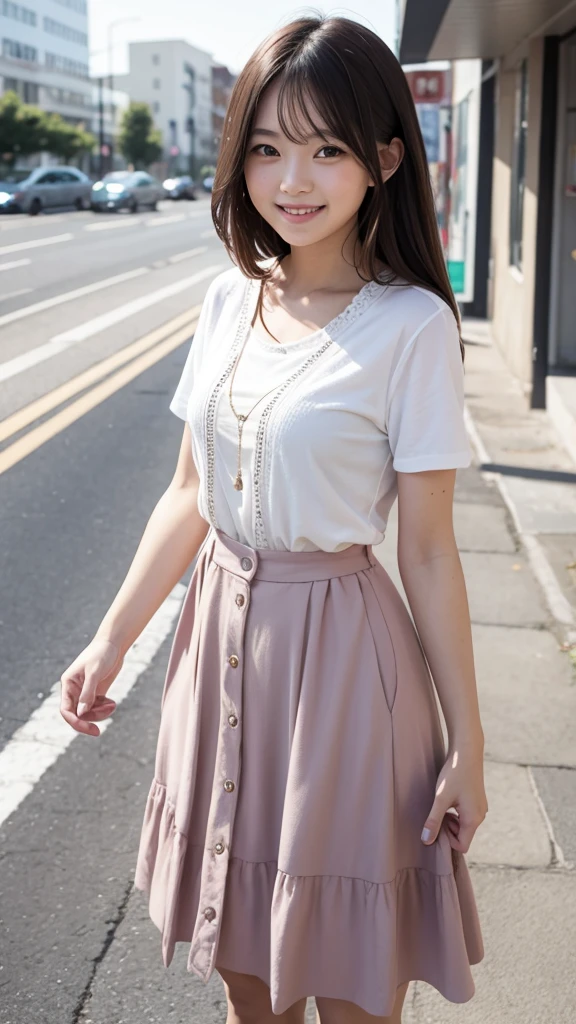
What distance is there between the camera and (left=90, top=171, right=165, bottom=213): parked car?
4050cm

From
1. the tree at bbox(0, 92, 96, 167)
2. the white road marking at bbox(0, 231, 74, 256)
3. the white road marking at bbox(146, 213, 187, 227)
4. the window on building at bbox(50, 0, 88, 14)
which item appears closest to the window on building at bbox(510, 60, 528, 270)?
the white road marking at bbox(0, 231, 74, 256)

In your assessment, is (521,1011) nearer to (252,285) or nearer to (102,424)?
(252,285)

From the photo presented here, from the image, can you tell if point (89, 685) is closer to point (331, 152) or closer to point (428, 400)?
point (428, 400)

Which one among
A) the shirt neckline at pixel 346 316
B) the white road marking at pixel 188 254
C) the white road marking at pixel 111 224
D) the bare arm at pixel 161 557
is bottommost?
the bare arm at pixel 161 557

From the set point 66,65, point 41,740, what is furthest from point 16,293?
point 66,65

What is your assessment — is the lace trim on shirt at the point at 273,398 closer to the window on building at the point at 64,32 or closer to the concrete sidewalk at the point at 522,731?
the concrete sidewalk at the point at 522,731

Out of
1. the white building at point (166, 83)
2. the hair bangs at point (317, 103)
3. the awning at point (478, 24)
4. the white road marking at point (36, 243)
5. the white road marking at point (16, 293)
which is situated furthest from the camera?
the white building at point (166, 83)

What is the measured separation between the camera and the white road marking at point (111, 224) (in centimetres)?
3037

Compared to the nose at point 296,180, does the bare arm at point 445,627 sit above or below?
below

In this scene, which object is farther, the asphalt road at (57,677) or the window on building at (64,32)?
the window on building at (64,32)

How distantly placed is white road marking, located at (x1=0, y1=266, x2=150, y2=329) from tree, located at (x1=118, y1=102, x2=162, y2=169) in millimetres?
82953

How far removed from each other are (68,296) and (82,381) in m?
5.94

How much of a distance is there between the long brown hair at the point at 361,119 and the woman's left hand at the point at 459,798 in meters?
0.66

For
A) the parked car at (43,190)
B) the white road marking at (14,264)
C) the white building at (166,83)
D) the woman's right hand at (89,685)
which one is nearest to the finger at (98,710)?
the woman's right hand at (89,685)
